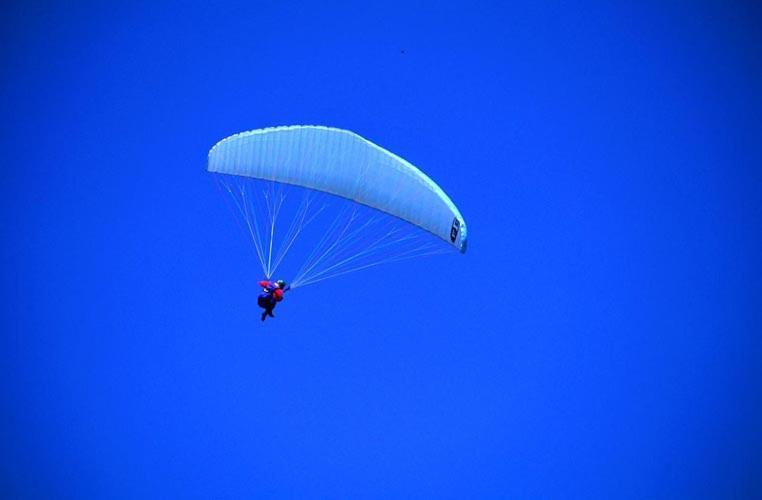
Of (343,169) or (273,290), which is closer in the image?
(343,169)

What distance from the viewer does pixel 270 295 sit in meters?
16.0

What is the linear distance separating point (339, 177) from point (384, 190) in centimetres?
95

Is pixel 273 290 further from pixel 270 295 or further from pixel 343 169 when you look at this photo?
pixel 343 169

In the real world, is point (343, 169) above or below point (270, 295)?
above

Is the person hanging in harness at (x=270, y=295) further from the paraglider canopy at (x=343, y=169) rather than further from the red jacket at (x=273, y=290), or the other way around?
the paraglider canopy at (x=343, y=169)

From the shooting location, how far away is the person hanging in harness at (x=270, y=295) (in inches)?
627

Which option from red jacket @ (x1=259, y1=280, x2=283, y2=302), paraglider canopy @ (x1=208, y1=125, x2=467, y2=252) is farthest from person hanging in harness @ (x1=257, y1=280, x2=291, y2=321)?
paraglider canopy @ (x1=208, y1=125, x2=467, y2=252)

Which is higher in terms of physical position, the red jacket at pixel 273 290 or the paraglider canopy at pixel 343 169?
the paraglider canopy at pixel 343 169

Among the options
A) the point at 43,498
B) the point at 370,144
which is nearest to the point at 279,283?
the point at 370,144

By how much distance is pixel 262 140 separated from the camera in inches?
596

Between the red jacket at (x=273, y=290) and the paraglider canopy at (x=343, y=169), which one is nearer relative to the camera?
the paraglider canopy at (x=343, y=169)

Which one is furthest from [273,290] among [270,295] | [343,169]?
[343,169]

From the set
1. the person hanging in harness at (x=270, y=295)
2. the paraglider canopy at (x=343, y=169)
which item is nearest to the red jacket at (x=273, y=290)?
the person hanging in harness at (x=270, y=295)

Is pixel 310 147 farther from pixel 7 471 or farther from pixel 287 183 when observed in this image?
pixel 7 471
